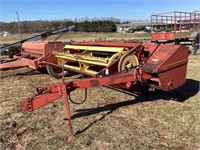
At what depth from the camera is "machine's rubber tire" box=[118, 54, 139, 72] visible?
4660 millimetres

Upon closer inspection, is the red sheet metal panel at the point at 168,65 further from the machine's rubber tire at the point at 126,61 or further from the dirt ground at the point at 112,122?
the dirt ground at the point at 112,122

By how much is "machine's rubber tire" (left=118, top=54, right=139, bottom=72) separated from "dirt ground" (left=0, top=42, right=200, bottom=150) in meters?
0.68

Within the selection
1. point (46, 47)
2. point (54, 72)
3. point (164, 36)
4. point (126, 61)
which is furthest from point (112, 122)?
point (164, 36)

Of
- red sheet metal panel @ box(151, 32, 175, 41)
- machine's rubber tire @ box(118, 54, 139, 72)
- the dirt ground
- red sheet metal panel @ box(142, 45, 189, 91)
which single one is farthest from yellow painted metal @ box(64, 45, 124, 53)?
red sheet metal panel @ box(151, 32, 175, 41)

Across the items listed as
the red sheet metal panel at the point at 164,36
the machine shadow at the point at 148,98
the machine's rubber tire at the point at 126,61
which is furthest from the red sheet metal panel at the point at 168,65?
the red sheet metal panel at the point at 164,36

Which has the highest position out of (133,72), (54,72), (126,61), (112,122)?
(126,61)

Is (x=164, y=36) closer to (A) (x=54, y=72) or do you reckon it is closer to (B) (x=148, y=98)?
(A) (x=54, y=72)

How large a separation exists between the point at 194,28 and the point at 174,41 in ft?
5.85

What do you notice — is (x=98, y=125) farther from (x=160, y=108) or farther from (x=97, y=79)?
(x=160, y=108)

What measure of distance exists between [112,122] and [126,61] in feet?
4.06

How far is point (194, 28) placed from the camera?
15.0m

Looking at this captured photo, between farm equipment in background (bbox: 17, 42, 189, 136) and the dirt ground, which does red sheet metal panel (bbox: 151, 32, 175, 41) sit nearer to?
the dirt ground

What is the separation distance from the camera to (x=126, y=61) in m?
4.75

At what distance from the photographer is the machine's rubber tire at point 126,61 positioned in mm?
4660
